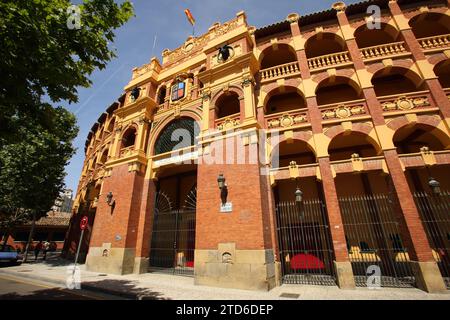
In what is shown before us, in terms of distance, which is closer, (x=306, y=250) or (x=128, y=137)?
(x=306, y=250)

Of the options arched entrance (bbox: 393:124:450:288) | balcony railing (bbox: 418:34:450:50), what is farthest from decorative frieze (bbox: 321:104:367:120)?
balcony railing (bbox: 418:34:450:50)

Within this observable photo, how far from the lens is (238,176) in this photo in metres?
9.78

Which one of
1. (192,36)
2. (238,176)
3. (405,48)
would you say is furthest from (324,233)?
(192,36)

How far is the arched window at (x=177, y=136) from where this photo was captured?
43.4 ft

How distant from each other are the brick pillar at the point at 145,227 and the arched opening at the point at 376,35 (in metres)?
15.6

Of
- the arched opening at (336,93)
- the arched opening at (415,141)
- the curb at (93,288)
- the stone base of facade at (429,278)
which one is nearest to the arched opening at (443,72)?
the arched opening at (415,141)

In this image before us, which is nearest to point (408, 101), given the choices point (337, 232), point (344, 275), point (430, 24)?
point (430, 24)

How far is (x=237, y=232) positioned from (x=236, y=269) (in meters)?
1.40

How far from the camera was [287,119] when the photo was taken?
11.3 meters

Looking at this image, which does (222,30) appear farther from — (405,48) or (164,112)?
(405,48)

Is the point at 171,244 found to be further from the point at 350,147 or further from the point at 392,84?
the point at 392,84

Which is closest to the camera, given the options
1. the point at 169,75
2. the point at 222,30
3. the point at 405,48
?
the point at 405,48

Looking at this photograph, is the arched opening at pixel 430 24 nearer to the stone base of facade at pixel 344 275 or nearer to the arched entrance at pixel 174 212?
the stone base of facade at pixel 344 275
